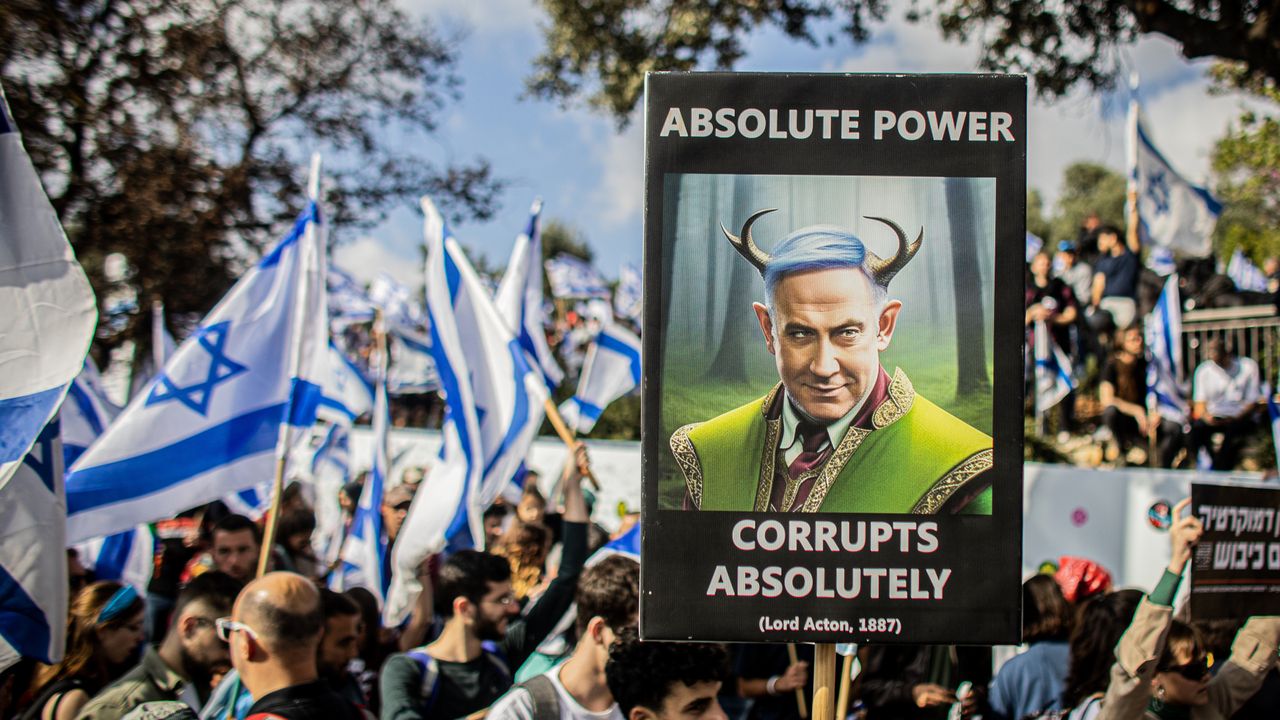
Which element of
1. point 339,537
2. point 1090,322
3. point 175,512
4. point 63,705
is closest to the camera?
point 63,705

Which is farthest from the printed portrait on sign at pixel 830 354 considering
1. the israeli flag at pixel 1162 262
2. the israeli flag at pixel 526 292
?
the israeli flag at pixel 1162 262

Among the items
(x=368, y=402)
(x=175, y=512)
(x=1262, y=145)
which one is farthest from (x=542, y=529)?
→ (x=1262, y=145)

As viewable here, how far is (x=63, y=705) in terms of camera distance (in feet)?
12.5

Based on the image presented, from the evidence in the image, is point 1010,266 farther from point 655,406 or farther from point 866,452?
point 655,406

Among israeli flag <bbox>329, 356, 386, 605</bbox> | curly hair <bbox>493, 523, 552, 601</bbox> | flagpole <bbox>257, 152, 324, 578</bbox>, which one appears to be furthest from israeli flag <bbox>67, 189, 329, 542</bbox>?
curly hair <bbox>493, 523, 552, 601</bbox>

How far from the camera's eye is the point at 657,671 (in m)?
3.47

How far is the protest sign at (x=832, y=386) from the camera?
2635mm

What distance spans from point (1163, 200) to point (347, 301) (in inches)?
471

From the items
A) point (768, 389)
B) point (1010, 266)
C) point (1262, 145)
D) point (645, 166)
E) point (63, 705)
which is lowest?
point (63, 705)

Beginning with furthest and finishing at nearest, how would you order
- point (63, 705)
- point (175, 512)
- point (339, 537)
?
point (339, 537) → point (175, 512) → point (63, 705)

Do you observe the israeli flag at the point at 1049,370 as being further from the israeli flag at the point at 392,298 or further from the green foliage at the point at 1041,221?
the green foliage at the point at 1041,221

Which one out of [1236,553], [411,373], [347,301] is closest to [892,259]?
[1236,553]

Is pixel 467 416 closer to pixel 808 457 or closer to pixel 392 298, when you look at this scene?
pixel 808 457

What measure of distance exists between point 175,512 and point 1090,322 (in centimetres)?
967
